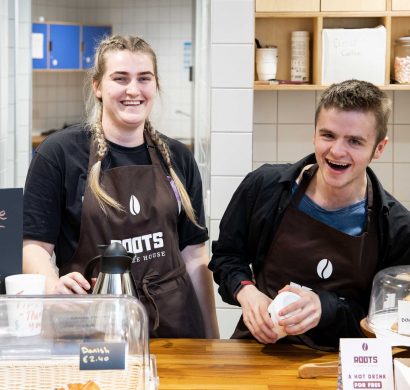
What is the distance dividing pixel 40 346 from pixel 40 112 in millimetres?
8197

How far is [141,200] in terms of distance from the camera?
2.58m

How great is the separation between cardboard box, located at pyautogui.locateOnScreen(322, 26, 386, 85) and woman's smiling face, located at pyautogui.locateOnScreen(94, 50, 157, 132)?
1460 mm

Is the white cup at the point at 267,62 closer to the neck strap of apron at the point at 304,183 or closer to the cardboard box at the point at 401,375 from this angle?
the neck strap of apron at the point at 304,183

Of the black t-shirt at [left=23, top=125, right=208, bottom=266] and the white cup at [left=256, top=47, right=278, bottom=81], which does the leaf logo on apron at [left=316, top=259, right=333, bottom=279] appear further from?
the white cup at [left=256, top=47, right=278, bottom=81]

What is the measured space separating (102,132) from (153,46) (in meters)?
7.06

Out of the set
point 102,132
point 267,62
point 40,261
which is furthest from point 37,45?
point 40,261

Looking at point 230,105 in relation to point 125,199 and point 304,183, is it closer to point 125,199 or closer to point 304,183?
point 125,199

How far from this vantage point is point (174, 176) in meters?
2.64

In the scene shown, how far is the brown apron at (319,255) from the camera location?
2.30 meters

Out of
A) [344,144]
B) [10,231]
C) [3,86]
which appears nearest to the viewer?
[10,231]

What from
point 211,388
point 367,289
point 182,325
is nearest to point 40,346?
point 211,388

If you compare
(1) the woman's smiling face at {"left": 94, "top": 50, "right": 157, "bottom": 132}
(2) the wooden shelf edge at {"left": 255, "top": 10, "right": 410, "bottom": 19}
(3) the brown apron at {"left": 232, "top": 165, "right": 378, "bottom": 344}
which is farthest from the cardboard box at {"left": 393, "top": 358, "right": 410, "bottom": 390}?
(2) the wooden shelf edge at {"left": 255, "top": 10, "right": 410, "bottom": 19}

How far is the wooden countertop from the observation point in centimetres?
195

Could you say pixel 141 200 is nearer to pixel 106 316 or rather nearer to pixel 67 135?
pixel 67 135
